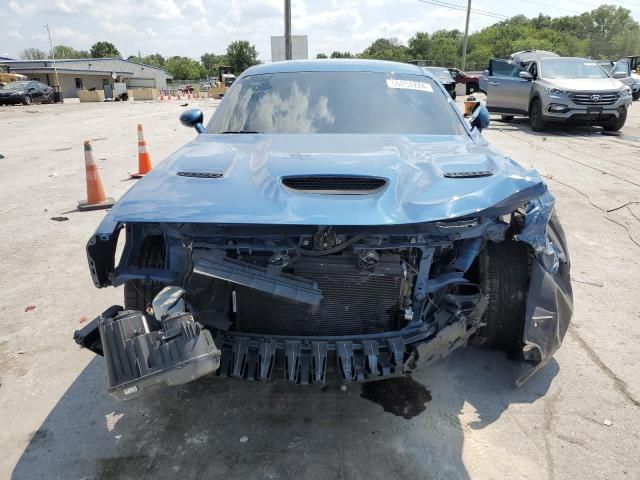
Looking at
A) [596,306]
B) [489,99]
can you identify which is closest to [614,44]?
[489,99]

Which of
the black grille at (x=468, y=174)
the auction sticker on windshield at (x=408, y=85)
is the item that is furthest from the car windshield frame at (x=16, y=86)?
the black grille at (x=468, y=174)

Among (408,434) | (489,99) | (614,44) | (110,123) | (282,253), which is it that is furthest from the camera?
(614,44)

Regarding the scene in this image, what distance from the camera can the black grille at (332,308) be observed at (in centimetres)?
233

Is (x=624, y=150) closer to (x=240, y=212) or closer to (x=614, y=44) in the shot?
(x=240, y=212)

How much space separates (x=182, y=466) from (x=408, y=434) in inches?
42.2

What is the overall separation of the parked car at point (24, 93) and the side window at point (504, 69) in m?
28.7

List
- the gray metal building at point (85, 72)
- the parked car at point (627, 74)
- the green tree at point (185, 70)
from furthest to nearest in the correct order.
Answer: the green tree at point (185, 70)
the gray metal building at point (85, 72)
the parked car at point (627, 74)

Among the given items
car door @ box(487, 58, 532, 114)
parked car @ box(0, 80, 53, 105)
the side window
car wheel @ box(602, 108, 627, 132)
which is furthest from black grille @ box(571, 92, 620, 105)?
parked car @ box(0, 80, 53, 105)

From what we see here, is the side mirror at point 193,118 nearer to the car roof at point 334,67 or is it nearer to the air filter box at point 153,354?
the car roof at point 334,67

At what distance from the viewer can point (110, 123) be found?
18.5 meters

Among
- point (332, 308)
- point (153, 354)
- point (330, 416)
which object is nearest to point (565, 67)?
point (332, 308)

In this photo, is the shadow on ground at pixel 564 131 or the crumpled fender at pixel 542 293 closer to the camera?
the crumpled fender at pixel 542 293

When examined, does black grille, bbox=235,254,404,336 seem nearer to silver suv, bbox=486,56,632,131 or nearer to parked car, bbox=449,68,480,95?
silver suv, bbox=486,56,632,131

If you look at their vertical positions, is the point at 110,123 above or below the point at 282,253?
below
